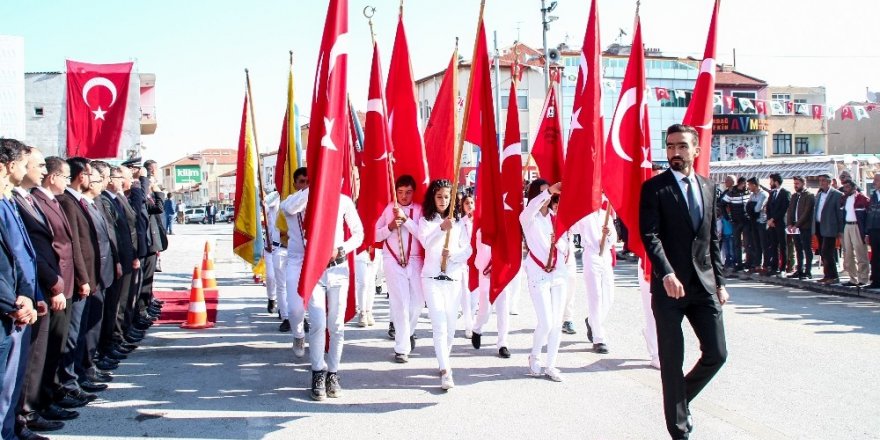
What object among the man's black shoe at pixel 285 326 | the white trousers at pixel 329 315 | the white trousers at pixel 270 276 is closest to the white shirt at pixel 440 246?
the white trousers at pixel 329 315

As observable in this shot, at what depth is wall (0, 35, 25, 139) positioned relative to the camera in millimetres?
21344

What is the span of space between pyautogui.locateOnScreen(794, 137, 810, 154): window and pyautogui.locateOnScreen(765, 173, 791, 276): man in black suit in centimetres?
5064

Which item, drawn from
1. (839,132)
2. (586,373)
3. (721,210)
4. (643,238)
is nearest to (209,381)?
(586,373)

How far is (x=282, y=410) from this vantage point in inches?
242

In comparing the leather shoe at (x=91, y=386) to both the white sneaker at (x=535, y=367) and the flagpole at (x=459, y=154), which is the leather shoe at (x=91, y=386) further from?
the white sneaker at (x=535, y=367)

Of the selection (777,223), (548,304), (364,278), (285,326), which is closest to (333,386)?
(548,304)

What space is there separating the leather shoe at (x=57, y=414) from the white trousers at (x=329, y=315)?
1876mm

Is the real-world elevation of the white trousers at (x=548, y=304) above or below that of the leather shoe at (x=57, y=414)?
above

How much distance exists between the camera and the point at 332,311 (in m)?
6.78

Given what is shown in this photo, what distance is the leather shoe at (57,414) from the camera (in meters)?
5.78

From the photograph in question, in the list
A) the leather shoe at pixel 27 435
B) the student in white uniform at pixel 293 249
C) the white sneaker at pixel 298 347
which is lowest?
the leather shoe at pixel 27 435

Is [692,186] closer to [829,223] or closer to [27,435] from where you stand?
[27,435]

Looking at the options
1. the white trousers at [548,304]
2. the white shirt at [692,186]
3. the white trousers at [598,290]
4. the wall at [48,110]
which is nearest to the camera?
the white shirt at [692,186]

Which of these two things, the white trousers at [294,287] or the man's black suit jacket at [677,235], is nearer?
the man's black suit jacket at [677,235]
